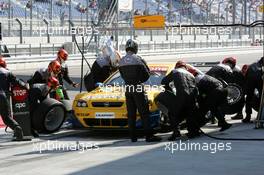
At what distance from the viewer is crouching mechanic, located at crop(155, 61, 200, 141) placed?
34.2 ft

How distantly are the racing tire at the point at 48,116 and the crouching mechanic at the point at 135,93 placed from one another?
1793mm

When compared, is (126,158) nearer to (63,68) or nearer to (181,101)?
(181,101)

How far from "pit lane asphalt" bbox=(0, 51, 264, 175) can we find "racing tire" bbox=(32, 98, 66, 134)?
478mm

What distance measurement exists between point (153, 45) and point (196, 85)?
124 ft

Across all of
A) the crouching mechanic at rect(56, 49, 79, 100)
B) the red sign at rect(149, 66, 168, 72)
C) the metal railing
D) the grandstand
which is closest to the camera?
the red sign at rect(149, 66, 168, 72)

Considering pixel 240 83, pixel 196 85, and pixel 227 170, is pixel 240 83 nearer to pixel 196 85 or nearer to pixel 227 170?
pixel 196 85

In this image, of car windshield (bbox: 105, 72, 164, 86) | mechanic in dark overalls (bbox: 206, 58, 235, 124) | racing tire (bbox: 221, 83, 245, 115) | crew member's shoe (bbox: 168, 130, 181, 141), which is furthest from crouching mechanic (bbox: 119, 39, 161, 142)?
racing tire (bbox: 221, 83, 245, 115)

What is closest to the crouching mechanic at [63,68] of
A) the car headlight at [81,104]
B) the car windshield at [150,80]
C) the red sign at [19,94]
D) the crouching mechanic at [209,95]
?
the car windshield at [150,80]

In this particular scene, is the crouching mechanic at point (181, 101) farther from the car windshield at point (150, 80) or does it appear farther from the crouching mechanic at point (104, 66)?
the crouching mechanic at point (104, 66)

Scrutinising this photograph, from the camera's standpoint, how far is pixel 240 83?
13.0 meters

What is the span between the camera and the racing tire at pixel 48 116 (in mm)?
11430

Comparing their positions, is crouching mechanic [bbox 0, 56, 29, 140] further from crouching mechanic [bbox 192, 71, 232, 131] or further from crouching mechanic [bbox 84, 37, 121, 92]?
crouching mechanic [bbox 84, 37, 121, 92]

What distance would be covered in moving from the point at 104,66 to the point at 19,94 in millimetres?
3389

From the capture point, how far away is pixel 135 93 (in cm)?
1038
